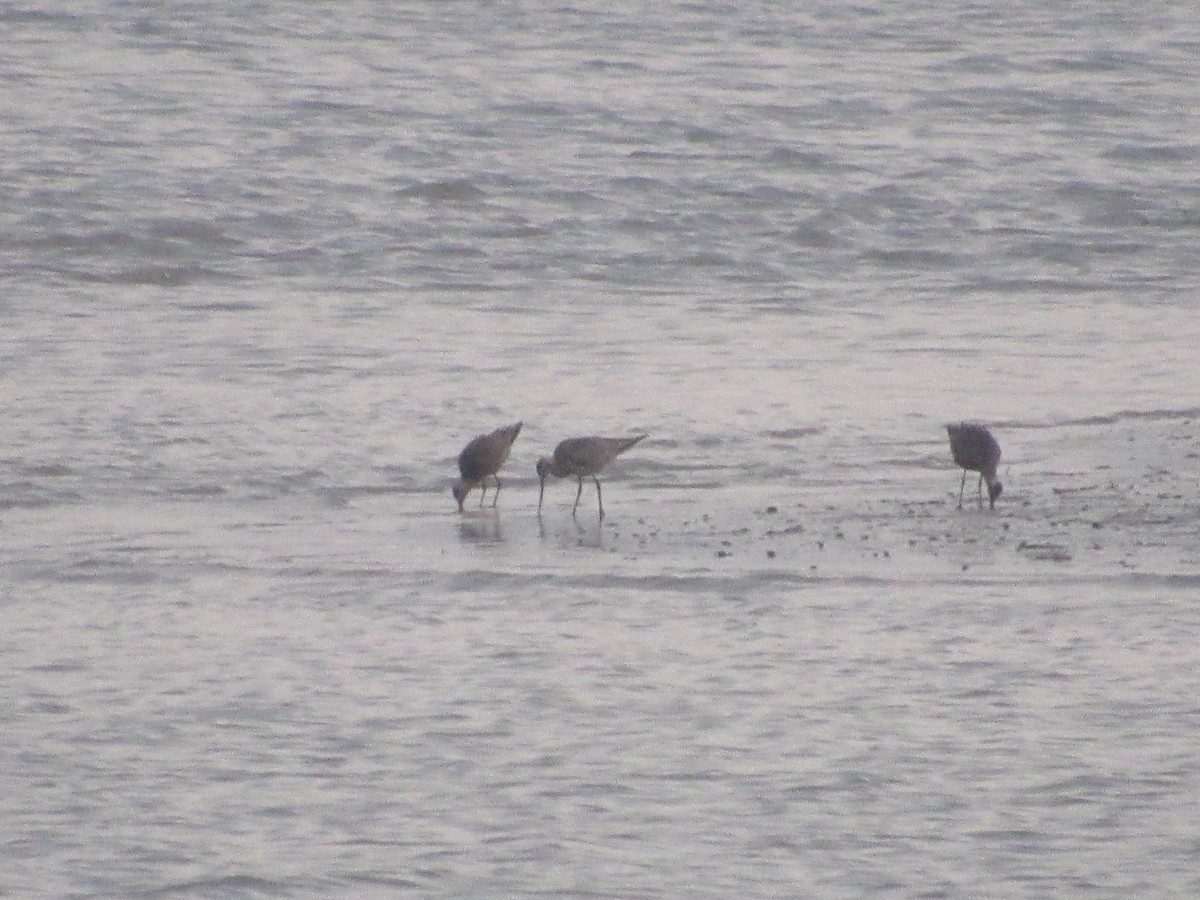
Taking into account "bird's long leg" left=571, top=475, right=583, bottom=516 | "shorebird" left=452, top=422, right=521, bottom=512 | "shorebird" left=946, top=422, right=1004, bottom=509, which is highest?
"shorebird" left=946, top=422, right=1004, bottom=509

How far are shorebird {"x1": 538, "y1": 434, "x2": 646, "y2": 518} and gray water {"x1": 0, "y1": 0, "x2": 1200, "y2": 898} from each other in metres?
0.25

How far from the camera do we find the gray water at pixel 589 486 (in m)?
Result: 5.80

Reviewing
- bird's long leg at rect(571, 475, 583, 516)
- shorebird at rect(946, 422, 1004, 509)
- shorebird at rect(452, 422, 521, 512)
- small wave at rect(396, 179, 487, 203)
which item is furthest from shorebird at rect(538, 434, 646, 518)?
small wave at rect(396, 179, 487, 203)

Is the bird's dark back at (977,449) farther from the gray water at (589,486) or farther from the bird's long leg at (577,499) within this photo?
the bird's long leg at (577,499)

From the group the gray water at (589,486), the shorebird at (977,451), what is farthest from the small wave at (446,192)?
the shorebird at (977,451)

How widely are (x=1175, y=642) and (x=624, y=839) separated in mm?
2444

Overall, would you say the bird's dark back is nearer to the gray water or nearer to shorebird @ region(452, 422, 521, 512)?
the gray water

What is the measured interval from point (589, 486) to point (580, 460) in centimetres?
65

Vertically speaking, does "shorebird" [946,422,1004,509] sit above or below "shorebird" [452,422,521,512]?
above

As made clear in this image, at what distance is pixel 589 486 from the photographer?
1100 cm

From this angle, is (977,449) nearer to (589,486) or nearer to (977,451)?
(977,451)

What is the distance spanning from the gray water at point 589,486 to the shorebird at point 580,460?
0.25 meters

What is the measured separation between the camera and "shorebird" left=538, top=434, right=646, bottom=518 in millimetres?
Answer: 10352

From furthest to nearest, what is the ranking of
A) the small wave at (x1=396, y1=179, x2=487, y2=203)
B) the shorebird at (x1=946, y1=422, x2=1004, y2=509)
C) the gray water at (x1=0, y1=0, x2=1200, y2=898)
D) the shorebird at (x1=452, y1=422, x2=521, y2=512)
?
the small wave at (x1=396, y1=179, x2=487, y2=203) → the shorebird at (x1=452, y1=422, x2=521, y2=512) → the shorebird at (x1=946, y1=422, x2=1004, y2=509) → the gray water at (x1=0, y1=0, x2=1200, y2=898)
